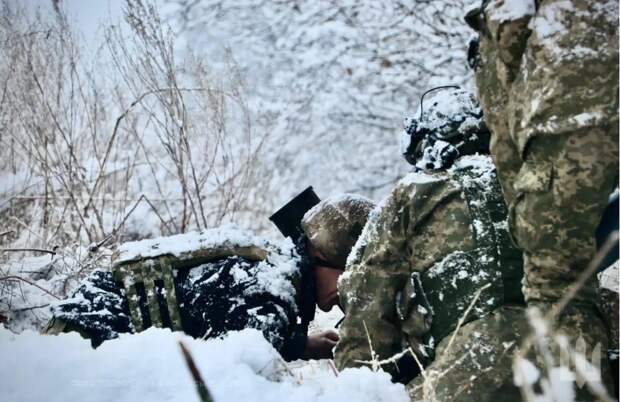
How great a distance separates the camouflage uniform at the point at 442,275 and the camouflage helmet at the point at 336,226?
500 mm

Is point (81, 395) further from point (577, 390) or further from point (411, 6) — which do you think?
point (411, 6)

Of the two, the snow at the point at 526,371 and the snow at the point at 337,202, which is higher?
the snow at the point at 337,202

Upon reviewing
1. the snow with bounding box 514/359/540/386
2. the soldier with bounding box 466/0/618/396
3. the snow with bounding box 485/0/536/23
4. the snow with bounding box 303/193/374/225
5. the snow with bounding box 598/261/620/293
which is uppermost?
the snow with bounding box 485/0/536/23

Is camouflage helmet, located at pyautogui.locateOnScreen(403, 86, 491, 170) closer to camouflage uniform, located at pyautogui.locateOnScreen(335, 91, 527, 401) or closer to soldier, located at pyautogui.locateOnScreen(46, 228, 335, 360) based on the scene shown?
camouflage uniform, located at pyautogui.locateOnScreen(335, 91, 527, 401)

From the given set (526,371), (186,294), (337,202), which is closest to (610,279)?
(526,371)

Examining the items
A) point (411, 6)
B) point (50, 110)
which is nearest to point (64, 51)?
point (50, 110)

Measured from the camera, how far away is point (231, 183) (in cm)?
642

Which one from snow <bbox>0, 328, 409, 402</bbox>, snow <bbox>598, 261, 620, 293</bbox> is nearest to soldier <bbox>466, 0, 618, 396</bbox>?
snow <bbox>0, 328, 409, 402</bbox>

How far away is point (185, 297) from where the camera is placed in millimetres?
2262

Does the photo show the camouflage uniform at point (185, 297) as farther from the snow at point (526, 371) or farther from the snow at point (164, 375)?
the snow at point (526, 371)

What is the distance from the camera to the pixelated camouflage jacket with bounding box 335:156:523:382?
5.29 ft

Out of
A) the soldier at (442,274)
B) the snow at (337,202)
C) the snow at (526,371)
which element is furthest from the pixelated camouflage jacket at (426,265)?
the snow at (337,202)

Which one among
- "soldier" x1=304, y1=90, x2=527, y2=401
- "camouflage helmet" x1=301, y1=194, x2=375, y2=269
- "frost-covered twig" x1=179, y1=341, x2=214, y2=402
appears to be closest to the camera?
"frost-covered twig" x1=179, y1=341, x2=214, y2=402

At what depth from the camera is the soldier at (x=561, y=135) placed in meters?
1.22
